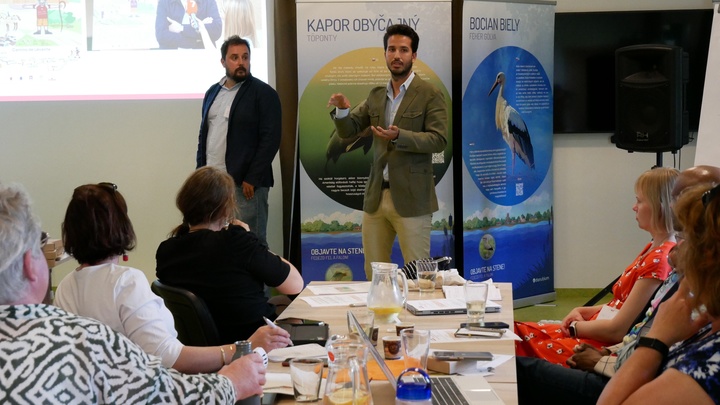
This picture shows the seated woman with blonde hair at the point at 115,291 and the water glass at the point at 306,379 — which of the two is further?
the seated woman with blonde hair at the point at 115,291

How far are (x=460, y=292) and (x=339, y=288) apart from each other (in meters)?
0.52

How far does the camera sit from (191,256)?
3.02 metres

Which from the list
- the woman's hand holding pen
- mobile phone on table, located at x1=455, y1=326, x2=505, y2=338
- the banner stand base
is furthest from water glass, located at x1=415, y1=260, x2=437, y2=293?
the banner stand base

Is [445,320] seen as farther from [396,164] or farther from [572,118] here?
[572,118]

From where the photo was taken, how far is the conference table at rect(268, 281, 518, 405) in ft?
6.96

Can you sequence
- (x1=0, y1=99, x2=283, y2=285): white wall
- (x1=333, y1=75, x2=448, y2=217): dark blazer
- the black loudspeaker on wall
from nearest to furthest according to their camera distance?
(x1=333, y1=75, x2=448, y2=217): dark blazer → the black loudspeaker on wall → (x1=0, y1=99, x2=283, y2=285): white wall

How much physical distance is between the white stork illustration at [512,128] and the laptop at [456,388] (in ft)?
12.8

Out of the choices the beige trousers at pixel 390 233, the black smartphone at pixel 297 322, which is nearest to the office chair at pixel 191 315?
the black smartphone at pixel 297 322

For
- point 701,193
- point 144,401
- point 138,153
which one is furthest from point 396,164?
point 144,401

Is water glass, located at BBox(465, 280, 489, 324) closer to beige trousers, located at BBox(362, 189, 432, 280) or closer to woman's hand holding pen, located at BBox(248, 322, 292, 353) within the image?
woman's hand holding pen, located at BBox(248, 322, 292, 353)

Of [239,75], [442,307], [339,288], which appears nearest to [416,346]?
[442,307]

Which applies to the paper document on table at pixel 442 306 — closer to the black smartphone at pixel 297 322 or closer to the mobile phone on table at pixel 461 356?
the black smartphone at pixel 297 322

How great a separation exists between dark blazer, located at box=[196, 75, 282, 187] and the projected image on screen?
645mm

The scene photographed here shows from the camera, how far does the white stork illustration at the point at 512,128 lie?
5.94 meters
